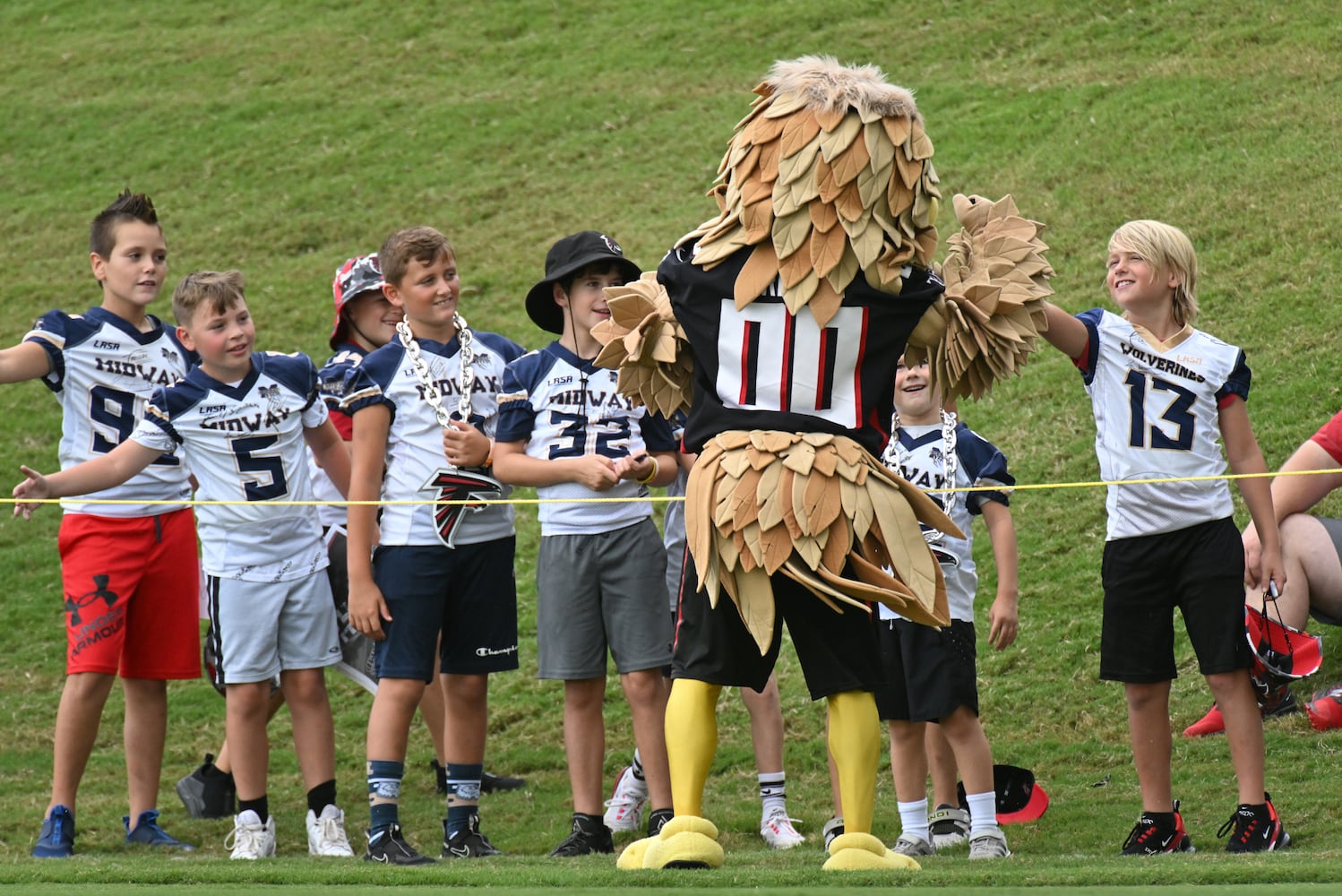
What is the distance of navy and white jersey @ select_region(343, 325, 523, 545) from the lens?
5.19 m

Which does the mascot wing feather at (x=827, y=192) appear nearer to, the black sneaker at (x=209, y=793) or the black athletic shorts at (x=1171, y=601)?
the black athletic shorts at (x=1171, y=601)

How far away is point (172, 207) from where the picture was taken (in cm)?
1348

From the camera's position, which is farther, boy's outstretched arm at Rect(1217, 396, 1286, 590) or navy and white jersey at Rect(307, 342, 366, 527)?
navy and white jersey at Rect(307, 342, 366, 527)

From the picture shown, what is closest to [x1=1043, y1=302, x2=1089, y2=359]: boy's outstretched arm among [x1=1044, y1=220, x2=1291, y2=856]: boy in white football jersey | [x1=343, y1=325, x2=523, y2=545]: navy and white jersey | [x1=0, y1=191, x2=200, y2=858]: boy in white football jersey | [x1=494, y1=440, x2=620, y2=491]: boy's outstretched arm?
[x1=1044, y1=220, x2=1291, y2=856]: boy in white football jersey

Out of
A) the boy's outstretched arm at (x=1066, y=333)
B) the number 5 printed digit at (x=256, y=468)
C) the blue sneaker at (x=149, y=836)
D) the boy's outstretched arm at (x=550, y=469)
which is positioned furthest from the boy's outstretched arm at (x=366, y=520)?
the boy's outstretched arm at (x=1066, y=333)

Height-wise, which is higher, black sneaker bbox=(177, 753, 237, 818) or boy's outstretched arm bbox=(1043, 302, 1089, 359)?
boy's outstretched arm bbox=(1043, 302, 1089, 359)

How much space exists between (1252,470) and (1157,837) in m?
1.14

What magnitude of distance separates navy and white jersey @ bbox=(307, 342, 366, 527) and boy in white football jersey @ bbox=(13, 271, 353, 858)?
0.21 metres

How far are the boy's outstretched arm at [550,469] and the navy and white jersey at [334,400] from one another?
0.63m

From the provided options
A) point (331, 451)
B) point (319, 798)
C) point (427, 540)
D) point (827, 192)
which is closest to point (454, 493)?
point (427, 540)

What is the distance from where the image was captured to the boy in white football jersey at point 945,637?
4898 millimetres

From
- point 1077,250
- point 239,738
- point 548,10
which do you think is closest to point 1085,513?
point 1077,250

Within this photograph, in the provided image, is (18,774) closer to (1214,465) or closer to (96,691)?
(96,691)

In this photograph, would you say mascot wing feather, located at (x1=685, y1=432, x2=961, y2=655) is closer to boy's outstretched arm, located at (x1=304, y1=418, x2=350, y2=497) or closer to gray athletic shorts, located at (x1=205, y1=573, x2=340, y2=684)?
gray athletic shorts, located at (x1=205, y1=573, x2=340, y2=684)
